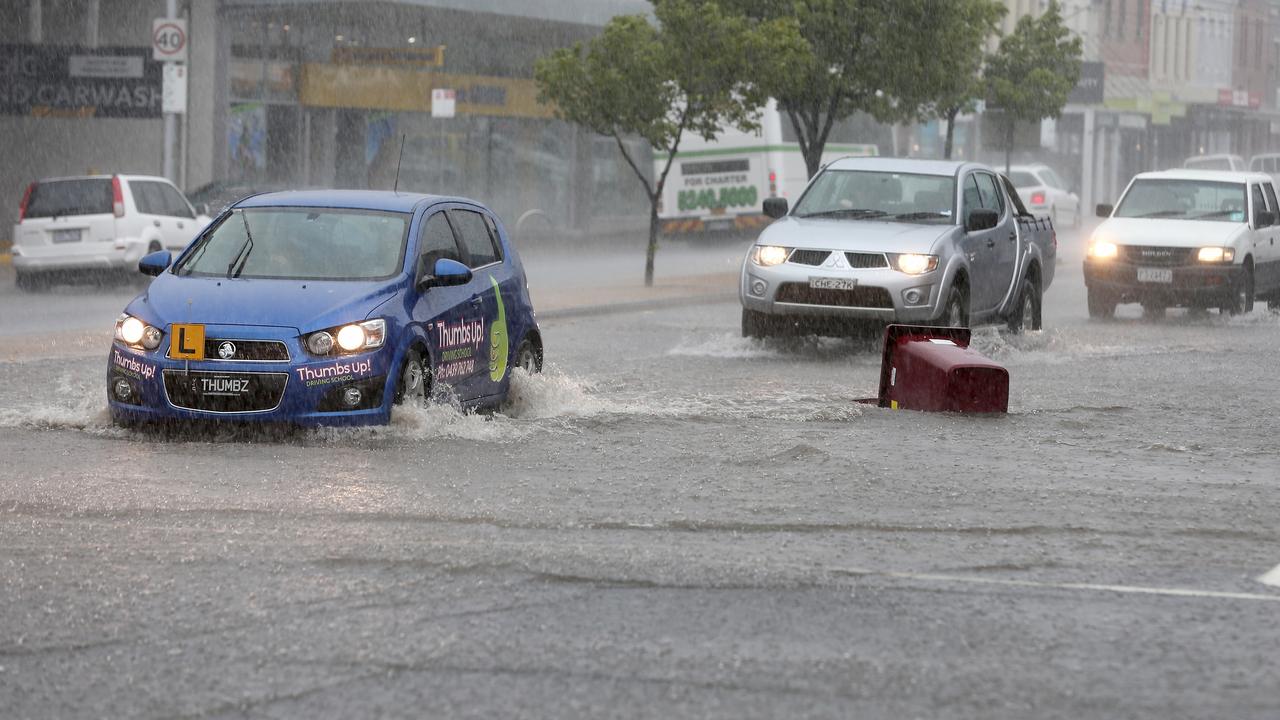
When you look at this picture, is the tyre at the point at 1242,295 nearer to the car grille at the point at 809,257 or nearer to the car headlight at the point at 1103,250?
the car headlight at the point at 1103,250

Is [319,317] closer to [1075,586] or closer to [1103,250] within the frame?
[1075,586]

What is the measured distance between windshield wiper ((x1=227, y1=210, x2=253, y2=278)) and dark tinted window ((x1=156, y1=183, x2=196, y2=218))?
51.5 ft

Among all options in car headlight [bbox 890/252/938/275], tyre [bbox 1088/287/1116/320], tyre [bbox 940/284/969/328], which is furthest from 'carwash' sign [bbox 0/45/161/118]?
car headlight [bbox 890/252/938/275]

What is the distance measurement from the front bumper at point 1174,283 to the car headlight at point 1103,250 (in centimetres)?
6

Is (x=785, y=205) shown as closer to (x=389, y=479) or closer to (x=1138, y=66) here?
(x=389, y=479)

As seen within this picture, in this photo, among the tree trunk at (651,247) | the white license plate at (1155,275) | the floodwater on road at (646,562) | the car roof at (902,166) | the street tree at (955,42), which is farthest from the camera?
the street tree at (955,42)

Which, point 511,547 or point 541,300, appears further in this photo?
point 541,300

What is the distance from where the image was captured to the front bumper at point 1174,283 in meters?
21.5

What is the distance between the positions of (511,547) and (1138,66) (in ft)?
237

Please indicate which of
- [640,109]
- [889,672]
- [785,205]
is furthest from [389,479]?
[640,109]

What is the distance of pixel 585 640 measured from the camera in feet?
19.2

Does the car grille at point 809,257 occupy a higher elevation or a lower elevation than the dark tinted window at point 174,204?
lower

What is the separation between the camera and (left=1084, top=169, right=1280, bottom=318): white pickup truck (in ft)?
70.7

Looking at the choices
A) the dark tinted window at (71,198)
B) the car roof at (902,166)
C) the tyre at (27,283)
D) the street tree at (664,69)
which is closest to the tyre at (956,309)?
the car roof at (902,166)
